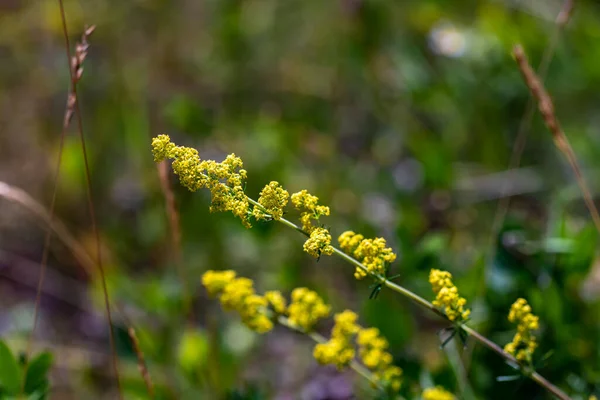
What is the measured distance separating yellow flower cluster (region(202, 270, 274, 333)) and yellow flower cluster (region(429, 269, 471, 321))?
35 centimetres

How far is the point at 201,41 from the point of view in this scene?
3486 mm

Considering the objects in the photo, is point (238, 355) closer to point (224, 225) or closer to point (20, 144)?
point (224, 225)

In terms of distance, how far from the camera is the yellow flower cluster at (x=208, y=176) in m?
0.99

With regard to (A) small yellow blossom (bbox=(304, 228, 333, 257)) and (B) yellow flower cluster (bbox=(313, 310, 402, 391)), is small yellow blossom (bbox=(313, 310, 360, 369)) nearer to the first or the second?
(B) yellow flower cluster (bbox=(313, 310, 402, 391))

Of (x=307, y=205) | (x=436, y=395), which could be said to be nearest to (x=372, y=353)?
(x=436, y=395)

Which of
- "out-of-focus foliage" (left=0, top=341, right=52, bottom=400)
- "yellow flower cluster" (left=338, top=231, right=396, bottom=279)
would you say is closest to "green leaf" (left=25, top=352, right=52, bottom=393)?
"out-of-focus foliage" (left=0, top=341, right=52, bottom=400)

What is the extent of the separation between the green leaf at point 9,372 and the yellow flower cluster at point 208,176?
25.4 inches

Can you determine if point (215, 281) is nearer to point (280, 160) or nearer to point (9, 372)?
point (9, 372)

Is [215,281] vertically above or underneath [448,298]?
above

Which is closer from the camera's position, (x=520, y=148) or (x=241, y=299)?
(x=241, y=299)

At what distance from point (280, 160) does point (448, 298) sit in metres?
1.52

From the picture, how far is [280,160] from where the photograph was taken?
254 cm

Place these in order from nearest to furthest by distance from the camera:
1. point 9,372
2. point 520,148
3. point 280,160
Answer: point 9,372, point 280,160, point 520,148

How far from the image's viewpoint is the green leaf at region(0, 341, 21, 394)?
4.57 ft
